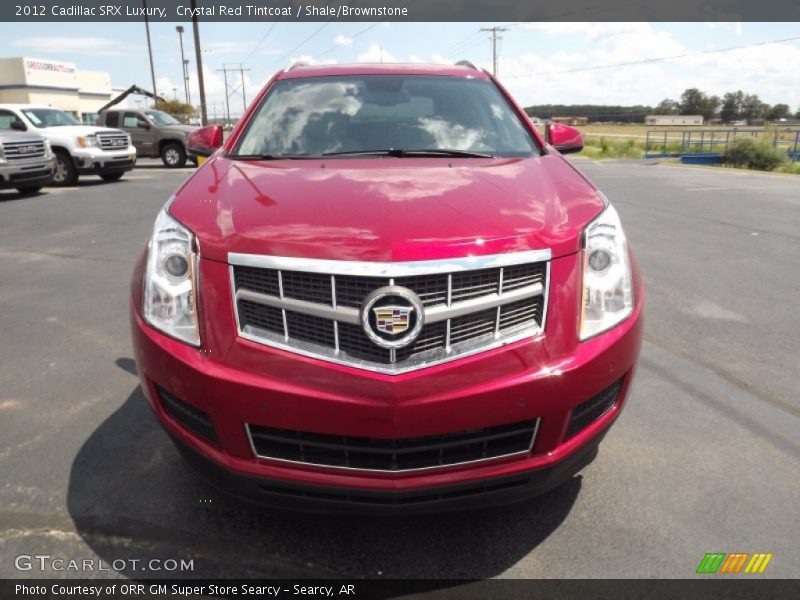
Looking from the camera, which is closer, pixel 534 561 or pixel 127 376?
pixel 534 561

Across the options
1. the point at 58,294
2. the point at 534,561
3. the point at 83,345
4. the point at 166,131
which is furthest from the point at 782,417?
the point at 166,131

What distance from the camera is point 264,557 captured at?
89.7 inches

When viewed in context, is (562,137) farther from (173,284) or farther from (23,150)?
(23,150)

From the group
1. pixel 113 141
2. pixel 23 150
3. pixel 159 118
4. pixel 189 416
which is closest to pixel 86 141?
pixel 113 141

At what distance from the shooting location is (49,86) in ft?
178

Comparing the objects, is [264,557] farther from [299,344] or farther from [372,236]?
[372,236]

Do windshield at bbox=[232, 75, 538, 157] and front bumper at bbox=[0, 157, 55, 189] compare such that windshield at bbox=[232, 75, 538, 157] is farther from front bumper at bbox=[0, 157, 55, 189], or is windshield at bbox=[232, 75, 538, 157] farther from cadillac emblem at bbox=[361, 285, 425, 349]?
front bumper at bbox=[0, 157, 55, 189]

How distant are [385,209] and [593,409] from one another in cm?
98

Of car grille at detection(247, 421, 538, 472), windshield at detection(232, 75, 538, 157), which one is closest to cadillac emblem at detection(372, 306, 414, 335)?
car grille at detection(247, 421, 538, 472)

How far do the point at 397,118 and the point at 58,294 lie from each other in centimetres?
391

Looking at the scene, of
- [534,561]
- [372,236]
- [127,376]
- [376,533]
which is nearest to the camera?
[372,236]

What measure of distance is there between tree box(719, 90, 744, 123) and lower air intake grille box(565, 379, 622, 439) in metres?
104

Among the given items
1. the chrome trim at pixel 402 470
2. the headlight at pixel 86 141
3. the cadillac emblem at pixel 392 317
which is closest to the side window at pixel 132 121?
the headlight at pixel 86 141

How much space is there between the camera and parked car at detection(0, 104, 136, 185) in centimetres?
1434
